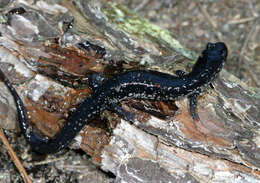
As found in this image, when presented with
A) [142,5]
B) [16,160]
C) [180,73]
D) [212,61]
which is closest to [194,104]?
[180,73]

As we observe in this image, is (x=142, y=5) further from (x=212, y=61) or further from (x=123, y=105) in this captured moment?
(x=123, y=105)

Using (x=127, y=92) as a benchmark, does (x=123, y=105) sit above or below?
below

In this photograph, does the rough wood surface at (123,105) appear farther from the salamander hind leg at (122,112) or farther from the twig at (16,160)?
the twig at (16,160)

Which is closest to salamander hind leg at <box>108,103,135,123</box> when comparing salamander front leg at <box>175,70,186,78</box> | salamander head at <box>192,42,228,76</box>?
salamander front leg at <box>175,70,186,78</box>

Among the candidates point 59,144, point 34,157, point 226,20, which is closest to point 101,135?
point 59,144

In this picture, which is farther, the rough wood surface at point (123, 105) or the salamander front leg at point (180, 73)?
the salamander front leg at point (180, 73)

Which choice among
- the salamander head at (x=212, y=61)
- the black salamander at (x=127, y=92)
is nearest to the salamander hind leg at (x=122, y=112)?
the black salamander at (x=127, y=92)
